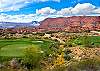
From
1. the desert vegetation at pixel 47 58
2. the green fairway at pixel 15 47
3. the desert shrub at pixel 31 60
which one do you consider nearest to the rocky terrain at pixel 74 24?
the green fairway at pixel 15 47

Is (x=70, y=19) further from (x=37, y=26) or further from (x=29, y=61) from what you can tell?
(x=29, y=61)

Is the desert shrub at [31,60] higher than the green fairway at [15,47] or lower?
higher

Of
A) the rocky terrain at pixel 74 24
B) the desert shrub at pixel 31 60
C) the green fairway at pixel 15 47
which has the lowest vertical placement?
the rocky terrain at pixel 74 24

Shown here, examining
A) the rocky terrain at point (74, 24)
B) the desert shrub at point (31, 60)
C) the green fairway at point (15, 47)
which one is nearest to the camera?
the desert shrub at point (31, 60)

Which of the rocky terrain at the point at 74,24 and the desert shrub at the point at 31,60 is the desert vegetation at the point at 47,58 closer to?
the desert shrub at the point at 31,60

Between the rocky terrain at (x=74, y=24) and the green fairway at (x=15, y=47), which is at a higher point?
the green fairway at (x=15, y=47)

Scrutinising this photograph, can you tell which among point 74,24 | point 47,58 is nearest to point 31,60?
point 47,58

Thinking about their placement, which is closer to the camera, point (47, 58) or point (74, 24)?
point (47, 58)

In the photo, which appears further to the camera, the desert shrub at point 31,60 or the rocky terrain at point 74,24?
the rocky terrain at point 74,24

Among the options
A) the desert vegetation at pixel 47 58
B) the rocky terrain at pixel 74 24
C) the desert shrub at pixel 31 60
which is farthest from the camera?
the rocky terrain at pixel 74 24

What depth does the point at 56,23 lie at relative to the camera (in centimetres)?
19688

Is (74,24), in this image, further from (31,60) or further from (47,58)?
(31,60)

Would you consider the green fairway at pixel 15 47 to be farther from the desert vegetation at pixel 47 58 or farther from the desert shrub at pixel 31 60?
the desert shrub at pixel 31 60

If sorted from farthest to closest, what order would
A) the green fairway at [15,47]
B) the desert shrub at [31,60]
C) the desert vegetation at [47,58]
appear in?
1. the green fairway at [15,47]
2. the desert shrub at [31,60]
3. the desert vegetation at [47,58]
